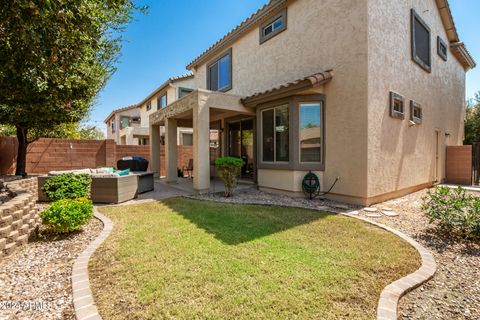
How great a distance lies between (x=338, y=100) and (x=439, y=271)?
5.69 metres

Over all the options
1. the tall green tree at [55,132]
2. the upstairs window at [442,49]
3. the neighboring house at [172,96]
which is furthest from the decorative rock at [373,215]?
the neighboring house at [172,96]

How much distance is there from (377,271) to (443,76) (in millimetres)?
13973

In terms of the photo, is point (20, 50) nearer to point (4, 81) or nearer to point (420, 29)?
point (4, 81)

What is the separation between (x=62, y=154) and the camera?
1376cm

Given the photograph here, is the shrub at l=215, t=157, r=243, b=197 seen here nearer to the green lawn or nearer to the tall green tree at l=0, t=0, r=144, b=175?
the green lawn

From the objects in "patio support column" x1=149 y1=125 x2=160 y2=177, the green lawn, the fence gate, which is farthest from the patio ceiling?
the fence gate

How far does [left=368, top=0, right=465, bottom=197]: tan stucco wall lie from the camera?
7500mm

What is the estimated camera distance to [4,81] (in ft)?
16.3

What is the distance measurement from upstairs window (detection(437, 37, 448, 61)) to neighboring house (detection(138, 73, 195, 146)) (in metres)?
16.7

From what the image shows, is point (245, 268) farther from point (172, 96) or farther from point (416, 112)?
point (172, 96)

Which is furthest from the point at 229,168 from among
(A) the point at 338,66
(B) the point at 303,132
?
(A) the point at 338,66

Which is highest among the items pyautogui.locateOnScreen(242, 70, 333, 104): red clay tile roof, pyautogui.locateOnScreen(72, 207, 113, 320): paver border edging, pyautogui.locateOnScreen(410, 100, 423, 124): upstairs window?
pyautogui.locateOnScreen(242, 70, 333, 104): red clay tile roof

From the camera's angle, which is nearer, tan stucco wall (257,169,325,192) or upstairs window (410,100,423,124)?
tan stucco wall (257,169,325,192)

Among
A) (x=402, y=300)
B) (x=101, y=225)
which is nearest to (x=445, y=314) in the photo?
(x=402, y=300)
